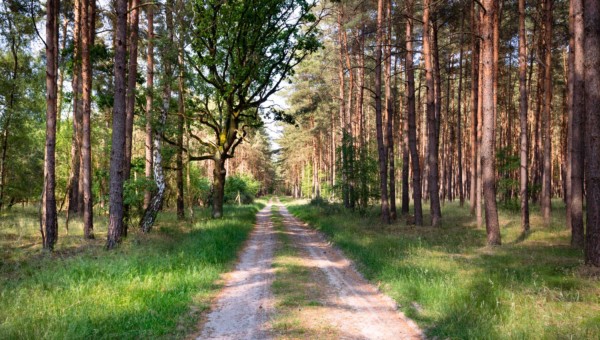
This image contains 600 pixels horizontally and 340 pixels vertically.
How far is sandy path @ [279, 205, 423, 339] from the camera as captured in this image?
5543 mm

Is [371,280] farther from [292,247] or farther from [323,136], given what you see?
[323,136]

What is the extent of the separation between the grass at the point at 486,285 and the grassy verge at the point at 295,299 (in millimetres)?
1551

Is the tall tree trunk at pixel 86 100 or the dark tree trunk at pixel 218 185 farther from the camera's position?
the dark tree trunk at pixel 218 185

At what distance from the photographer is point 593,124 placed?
337 inches

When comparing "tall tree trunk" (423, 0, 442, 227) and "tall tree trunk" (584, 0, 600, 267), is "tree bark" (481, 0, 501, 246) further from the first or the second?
"tall tree trunk" (423, 0, 442, 227)

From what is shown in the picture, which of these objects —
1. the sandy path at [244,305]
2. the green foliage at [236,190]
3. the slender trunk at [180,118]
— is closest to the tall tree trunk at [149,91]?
the slender trunk at [180,118]

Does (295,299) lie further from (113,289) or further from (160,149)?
(160,149)

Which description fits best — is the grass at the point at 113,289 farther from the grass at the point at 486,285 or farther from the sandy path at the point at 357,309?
the grass at the point at 486,285

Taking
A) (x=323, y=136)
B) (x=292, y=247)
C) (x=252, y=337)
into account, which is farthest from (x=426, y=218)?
(x=323, y=136)

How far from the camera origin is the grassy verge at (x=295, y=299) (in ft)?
17.9

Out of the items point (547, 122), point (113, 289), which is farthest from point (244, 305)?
point (547, 122)

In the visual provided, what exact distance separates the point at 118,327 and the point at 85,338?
523mm

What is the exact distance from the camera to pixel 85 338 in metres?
4.78

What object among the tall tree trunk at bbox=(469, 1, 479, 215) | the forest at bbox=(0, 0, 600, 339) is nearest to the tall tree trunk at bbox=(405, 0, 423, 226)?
the forest at bbox=(0, 0, 600, 339)
